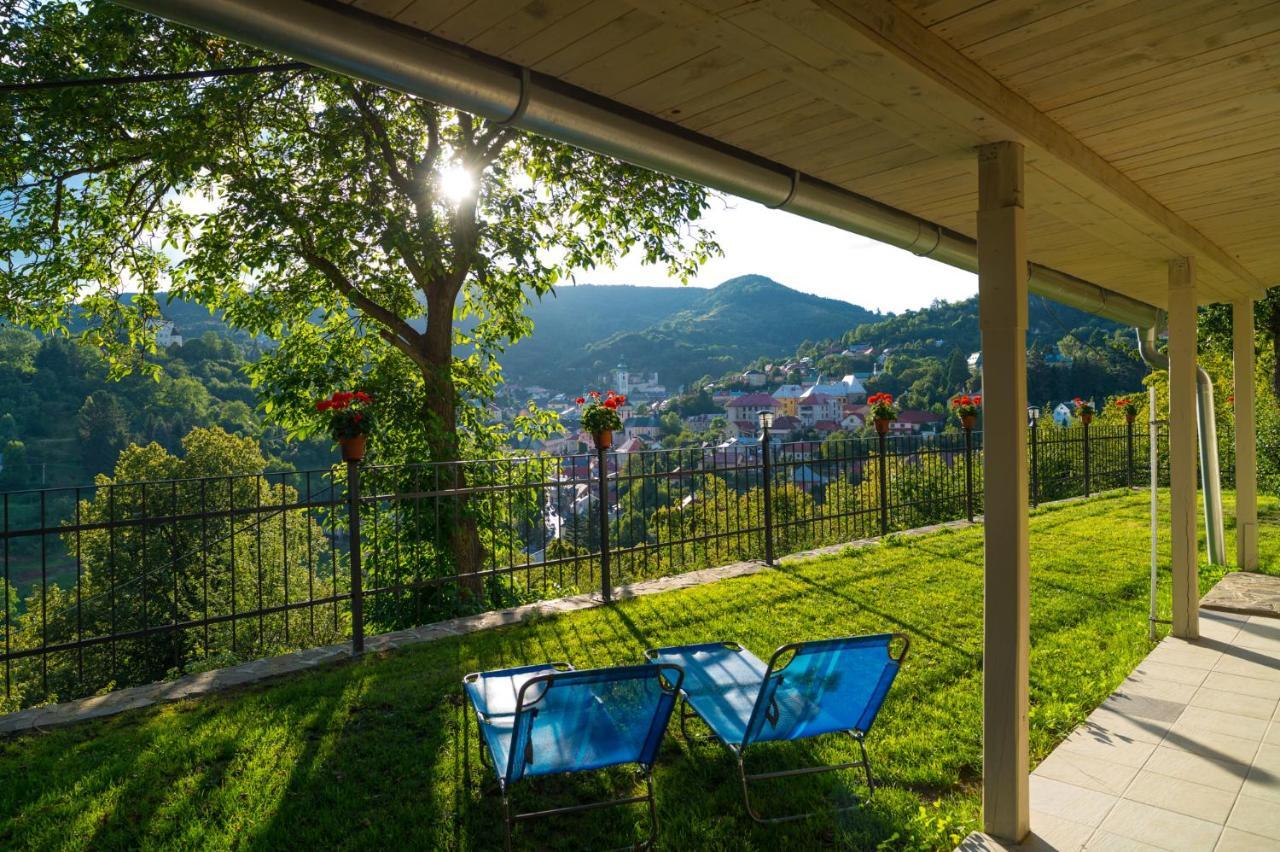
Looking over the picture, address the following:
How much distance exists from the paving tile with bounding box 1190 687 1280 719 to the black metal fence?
392cm

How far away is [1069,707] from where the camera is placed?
3.75m

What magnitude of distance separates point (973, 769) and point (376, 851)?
7.85 ft

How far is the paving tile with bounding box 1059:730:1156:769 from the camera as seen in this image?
322 cm

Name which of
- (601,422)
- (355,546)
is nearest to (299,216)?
(601,422)

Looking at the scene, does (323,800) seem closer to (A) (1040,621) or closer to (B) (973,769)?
(B) (973,769)

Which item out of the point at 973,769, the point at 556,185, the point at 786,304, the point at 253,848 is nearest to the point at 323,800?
the point at 253,848

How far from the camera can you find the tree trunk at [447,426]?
322 inches

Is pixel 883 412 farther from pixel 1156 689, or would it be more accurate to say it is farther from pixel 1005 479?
pixel 1005 479

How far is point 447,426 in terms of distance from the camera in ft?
29.0

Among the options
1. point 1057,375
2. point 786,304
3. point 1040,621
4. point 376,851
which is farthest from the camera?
point 786,304

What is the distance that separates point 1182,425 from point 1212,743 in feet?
6.89

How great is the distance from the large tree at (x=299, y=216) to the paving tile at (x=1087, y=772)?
567 cm

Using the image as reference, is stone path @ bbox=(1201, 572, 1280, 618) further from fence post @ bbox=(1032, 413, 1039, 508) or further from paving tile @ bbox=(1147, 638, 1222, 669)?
fence post @ bbox=(1032, 413, 1039, 508)

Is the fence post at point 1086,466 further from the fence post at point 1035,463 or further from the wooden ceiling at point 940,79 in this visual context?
the wooden ceiling at point 940,79
